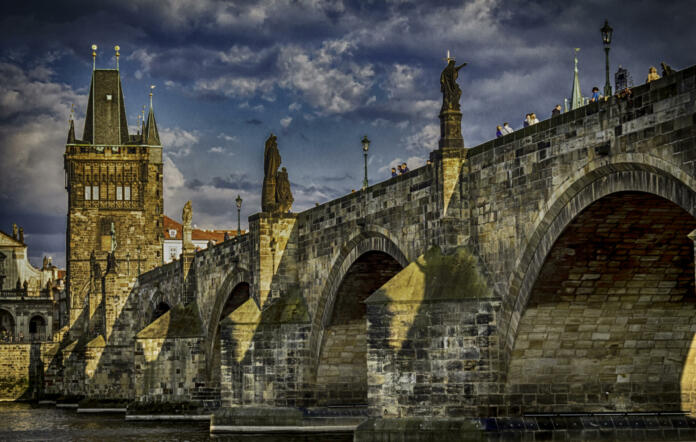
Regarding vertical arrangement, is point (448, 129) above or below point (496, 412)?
above

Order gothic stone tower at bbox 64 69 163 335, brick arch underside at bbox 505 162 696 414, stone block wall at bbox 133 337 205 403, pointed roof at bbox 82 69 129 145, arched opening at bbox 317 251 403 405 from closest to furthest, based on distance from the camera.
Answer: brick arch underside at bbox 505 162 696 414
arched opening at bbox 317 251 403 405
stone block wall at bbox 133 337 205 403
gothic stone tower at bbox 64 69 163 335
pointed roof at bbox 82 69 129 145

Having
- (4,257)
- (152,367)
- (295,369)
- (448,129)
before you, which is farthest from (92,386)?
(4,257)

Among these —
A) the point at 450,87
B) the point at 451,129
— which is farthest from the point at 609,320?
the point at 450,87

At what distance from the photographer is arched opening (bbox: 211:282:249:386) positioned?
42312 millimetres

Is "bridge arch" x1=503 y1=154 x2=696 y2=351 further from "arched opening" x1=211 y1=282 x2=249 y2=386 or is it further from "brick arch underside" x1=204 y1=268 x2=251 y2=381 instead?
"arched opening" x1=211 y1=282 x2=249 y2=386

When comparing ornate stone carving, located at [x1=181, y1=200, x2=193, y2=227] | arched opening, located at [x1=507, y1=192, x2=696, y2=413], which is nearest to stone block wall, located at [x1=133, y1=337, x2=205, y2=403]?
ornate stone carving, located at [x1=181, y1=200, x2=193, y2=227]

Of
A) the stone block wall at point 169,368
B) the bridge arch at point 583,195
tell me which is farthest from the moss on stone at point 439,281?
the stone block wall at point 169,368

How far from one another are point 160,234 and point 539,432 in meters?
74.9

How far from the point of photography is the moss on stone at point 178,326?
150ft

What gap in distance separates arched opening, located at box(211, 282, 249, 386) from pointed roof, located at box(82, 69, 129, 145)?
186 ft

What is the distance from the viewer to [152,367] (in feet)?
151

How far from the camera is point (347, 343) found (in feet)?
110

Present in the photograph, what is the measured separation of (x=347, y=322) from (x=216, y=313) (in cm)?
1200

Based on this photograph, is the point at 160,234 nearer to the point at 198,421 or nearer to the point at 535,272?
the point at 198,421
